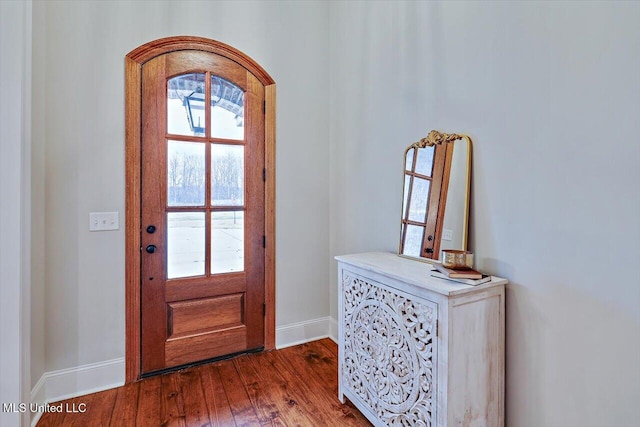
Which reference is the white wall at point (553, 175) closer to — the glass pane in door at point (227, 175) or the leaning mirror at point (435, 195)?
the leaning mirror at point (435, 195)

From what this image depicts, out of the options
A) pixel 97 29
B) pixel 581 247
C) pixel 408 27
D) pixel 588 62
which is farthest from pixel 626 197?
pixel 97 29

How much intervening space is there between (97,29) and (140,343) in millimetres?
2198

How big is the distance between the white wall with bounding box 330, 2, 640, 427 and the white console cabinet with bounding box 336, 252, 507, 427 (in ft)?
0.43

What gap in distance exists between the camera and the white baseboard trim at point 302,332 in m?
2.75

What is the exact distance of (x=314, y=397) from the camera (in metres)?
2.04

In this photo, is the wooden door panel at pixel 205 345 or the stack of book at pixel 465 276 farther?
the wooden door panel at pixel 205 345

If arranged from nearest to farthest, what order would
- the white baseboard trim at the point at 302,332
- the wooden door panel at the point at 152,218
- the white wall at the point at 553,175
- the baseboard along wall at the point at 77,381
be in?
the white wall at the point at 553,175, the baseboard along wall at the point at 77,381, the wooden door panel at the point at 152,218, the white baseboard trim at the point at 302,332

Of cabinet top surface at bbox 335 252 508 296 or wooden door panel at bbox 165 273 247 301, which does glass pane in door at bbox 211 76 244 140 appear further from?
cabinet top surface at bbox 335 252 508 296

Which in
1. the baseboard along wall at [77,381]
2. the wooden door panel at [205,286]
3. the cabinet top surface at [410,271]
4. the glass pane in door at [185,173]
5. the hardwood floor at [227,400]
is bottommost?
the hardwood floor at [227,400]

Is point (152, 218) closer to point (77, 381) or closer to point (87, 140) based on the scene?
point (87, 140)

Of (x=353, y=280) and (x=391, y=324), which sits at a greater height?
(x=353, y=280)

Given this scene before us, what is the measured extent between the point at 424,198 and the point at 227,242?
157 cm

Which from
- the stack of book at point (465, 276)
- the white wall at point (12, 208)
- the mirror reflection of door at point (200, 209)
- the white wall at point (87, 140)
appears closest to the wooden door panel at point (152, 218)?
the mirror reflection of door at point (200, 209)

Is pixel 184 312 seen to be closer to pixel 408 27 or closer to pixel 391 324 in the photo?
pixel 391 324
